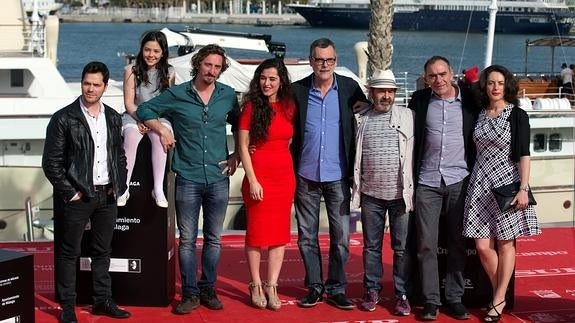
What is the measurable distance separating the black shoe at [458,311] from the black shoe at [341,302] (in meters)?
0.68

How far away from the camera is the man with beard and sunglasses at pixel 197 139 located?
642 centimetres

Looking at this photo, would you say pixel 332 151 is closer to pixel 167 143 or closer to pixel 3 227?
pixel 167 143

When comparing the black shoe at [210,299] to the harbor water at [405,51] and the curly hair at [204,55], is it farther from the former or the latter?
the harbor water at [405,51]

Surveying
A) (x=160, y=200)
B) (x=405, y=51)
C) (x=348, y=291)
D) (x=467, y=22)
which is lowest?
(x=348, y=291)

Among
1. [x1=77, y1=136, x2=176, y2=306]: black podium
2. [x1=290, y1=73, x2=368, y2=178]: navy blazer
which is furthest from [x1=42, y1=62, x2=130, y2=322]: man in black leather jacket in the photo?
[x1=290, y1=73, x2=368, y2=178]: navy blazer

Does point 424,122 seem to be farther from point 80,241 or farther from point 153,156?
point 80,241

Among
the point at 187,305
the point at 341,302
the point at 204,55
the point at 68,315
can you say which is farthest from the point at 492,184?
the point at 68,315

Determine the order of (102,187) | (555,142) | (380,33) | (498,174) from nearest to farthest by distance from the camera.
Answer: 1. (102,187)
2. (498,174)
3. (380,33)
4. (555,142)

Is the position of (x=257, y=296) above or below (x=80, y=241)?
below

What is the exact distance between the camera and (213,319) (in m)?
6.61

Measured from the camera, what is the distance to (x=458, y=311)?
6.68 meters

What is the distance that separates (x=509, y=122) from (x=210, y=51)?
1992 millimetres

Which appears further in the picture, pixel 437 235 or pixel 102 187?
pixel 437 235

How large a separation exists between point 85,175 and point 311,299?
6.11 feet
